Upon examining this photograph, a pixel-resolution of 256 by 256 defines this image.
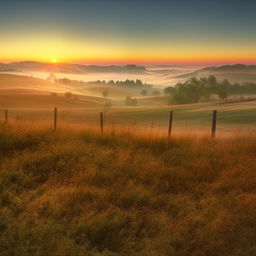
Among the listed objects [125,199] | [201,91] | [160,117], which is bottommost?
[160,117]

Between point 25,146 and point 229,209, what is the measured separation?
7.00 m

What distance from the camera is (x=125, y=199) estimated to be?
645 centimetres

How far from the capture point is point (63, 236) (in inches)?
195

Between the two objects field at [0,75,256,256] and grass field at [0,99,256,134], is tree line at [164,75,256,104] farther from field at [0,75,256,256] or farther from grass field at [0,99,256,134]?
field at [0,75,256,256]

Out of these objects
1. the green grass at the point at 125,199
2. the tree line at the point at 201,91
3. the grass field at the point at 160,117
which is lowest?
the grass field at the point at 160,117

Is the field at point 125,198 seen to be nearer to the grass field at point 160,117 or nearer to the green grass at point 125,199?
the green grass at point 125,199

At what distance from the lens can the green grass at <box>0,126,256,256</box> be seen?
4.91 metres

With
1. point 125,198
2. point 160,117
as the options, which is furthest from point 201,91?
point 125,198

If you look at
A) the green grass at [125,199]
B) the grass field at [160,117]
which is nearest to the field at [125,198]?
the green grass at [125,199]

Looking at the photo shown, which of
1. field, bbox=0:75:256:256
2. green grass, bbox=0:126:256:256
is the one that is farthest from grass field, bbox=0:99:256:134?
green grass, bbox=0:126:256:256

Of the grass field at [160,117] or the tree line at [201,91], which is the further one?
the tree line at [201,91]

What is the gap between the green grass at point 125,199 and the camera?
4914mm

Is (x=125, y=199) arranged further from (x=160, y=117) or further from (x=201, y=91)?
(x=201, y=91)

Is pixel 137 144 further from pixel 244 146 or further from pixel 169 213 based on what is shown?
pixel 169 213
